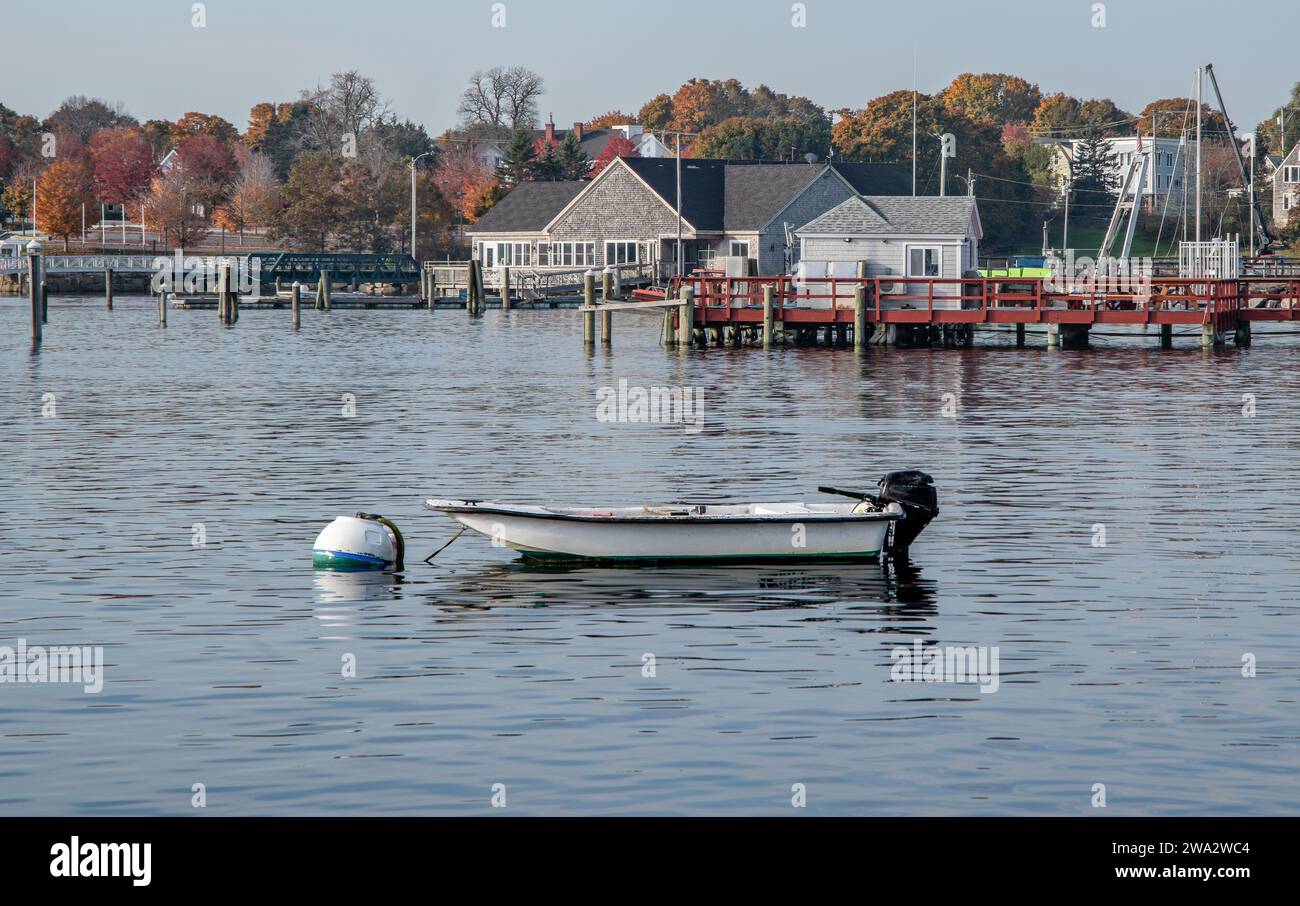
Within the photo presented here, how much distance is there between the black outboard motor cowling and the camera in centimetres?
2153

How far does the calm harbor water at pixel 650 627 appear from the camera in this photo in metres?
13.1

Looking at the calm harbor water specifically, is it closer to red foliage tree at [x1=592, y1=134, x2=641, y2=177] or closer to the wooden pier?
the wooden pier

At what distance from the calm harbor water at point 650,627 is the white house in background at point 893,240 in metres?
29.3

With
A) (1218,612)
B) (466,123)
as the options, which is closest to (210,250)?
(466,123)

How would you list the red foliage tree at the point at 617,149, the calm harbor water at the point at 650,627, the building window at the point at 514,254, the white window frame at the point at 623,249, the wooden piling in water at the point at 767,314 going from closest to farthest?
the calm harbor water at the point at 650,627, the wooden piling in water at the point at 767,314, the white window frame at the point at 623,249, the building window at the point at 514,254, the red foliage tree at the point at 617,149

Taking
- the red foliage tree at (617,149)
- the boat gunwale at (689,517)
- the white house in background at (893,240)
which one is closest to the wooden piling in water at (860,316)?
the white house in background at (893,240)

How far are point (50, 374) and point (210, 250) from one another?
3819 inches

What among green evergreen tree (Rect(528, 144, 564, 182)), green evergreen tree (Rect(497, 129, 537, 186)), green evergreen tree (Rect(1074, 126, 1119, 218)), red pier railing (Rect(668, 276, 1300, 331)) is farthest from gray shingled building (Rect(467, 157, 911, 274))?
green evergreen tree (Rect(1074, 126, 1119, 218))

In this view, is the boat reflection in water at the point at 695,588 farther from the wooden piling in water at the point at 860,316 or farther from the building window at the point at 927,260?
the building window at the point at 927,260

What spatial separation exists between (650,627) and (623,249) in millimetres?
90842

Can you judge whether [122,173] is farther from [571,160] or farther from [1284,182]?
[1284,182]

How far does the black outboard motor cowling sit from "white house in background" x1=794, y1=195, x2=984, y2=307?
47.3 meters

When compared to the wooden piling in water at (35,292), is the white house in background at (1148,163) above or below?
above

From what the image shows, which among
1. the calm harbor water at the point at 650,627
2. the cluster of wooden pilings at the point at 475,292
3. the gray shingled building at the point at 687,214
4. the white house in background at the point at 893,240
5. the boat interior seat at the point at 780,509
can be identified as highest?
the gray shingled building at the point at 687,214
